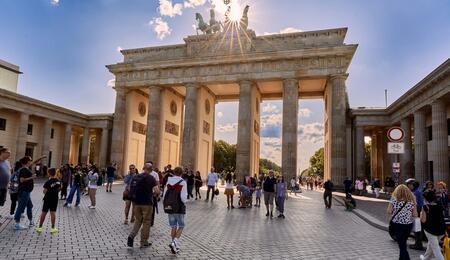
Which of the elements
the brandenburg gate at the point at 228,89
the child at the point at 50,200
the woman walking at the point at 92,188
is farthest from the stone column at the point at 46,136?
the child at the point at 50,200

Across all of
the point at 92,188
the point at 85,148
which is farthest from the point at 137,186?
the point at 85,148

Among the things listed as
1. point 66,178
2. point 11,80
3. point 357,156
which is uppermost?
point 11,80

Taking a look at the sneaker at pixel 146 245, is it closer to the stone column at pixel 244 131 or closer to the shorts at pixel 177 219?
the shorts at pixel 177 219

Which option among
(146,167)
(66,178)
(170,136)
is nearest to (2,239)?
(146,167)

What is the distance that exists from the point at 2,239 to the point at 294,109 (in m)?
28.0

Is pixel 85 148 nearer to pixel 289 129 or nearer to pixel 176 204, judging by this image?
pixel 289 129

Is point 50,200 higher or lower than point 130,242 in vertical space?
higher

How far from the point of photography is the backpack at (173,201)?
7120mm

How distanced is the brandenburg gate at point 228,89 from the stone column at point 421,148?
637cm

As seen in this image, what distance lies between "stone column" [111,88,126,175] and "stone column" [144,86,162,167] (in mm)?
3305

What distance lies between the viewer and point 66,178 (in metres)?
15.6

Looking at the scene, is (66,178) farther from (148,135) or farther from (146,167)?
(148,135)

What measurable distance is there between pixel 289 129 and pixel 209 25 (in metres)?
16.2

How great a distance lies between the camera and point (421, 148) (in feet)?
84.7
